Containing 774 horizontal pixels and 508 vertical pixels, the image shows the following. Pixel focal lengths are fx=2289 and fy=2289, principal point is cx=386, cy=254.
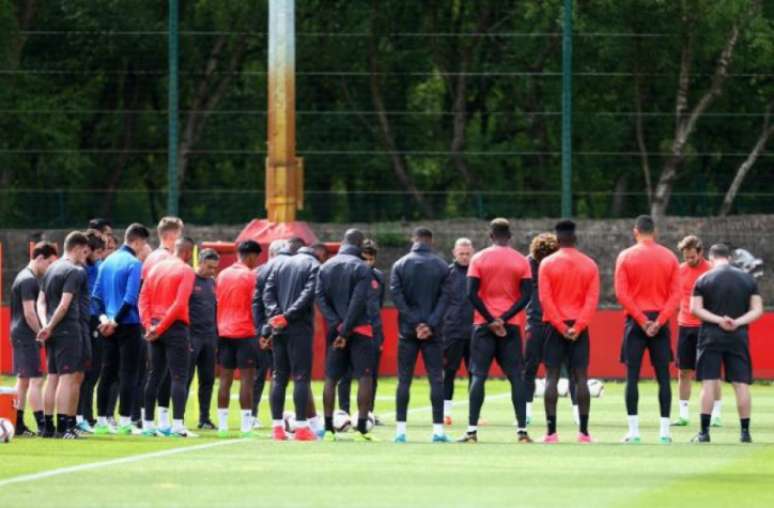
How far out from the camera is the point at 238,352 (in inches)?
946

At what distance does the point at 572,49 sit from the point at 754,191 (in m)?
4.02

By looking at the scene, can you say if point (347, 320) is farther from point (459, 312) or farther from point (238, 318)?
point (459, 312)

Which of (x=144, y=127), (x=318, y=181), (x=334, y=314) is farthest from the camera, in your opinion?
(x=144, y=127)

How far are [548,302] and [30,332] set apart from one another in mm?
5182

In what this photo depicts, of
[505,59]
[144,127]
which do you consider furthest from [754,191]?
[144,127]

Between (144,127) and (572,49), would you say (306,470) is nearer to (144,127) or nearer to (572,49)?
(572,49)

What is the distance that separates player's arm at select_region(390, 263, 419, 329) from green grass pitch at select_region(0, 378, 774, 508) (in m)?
1.19

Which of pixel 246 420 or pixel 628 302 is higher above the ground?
pixel 628 302

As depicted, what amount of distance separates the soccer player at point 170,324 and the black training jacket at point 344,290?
54.3 inches

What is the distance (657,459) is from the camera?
19.7 metres

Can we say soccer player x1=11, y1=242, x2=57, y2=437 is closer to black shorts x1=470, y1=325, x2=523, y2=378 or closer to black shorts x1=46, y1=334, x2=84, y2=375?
black shorts x1=46, y1=334, x2=84, y2=375

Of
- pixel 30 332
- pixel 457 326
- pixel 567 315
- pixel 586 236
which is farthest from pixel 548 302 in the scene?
pixel 586 236

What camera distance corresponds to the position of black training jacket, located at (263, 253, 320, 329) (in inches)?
867

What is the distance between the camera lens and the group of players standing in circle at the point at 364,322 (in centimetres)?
2211
